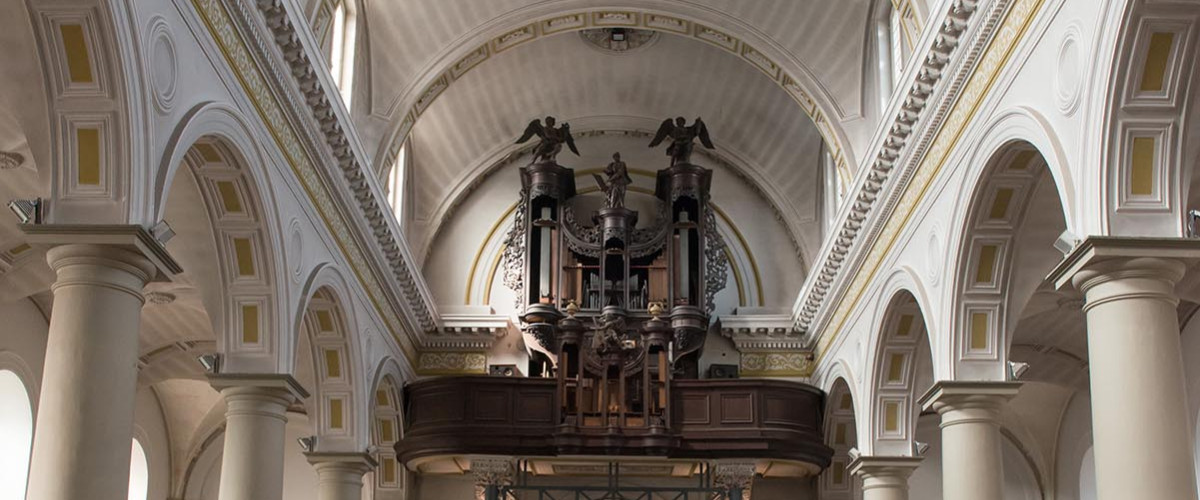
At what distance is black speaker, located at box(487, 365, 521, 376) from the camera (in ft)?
79.5

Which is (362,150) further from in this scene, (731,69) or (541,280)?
(731,69)

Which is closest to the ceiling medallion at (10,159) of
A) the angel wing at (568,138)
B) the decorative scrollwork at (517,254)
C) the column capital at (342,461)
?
the column capital at (342,461)

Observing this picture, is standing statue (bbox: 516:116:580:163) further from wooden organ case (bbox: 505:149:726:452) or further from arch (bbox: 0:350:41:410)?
arch (bbox: 0:350:41:410)

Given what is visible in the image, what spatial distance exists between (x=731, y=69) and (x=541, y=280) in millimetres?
5026

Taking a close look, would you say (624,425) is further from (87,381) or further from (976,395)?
(87,381)

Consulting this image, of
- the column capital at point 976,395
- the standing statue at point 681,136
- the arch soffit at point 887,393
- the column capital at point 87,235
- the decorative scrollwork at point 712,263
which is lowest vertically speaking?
the column capital at point 976,395

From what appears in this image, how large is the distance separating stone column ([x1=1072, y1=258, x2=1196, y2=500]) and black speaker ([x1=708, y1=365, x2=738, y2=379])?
45.8ft

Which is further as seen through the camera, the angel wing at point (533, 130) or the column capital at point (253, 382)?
the angel wing at point (533, 130)

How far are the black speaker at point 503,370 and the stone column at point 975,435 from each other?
36.6 ft

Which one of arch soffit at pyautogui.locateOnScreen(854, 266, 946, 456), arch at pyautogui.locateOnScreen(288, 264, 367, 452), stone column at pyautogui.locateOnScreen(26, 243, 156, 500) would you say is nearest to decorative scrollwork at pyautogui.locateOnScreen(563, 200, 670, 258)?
arch soffit at pyautogui.locateOnScreen(854, 266, 946, 456)

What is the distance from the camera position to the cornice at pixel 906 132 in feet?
42.4

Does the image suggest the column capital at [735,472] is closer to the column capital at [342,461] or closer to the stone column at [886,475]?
the stone column at [886,475]

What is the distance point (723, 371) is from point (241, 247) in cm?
1167

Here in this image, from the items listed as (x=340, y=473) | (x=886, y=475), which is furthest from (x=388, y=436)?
(x=886, y=475)
